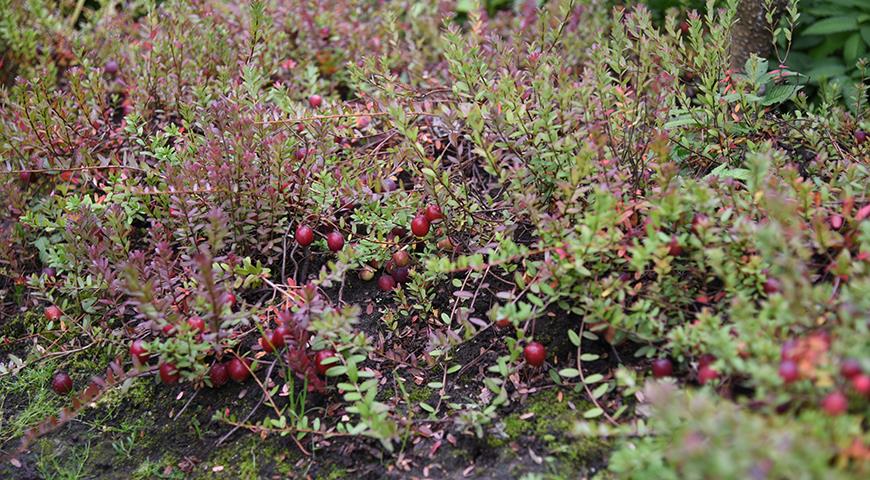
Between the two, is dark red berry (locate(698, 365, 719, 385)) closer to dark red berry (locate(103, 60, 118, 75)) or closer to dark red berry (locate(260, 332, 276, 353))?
dark red berry (locate(260, 332, 276, 353))

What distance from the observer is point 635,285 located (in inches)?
84.0

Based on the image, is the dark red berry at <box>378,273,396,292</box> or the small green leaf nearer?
the dark red berry at <box>378,273,396,292</box>

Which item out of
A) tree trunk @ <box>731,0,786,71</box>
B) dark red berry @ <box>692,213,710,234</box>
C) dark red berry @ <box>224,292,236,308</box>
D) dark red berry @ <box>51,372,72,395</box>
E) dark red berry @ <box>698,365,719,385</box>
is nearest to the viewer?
dark red berry @ <box>698,365,719,385</box>

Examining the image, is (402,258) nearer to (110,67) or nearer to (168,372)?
(168,372)

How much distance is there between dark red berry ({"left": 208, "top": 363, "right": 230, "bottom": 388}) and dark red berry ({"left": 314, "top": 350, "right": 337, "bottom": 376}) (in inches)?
11.4

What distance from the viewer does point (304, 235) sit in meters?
2.53

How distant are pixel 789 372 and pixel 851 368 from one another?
0.35ft

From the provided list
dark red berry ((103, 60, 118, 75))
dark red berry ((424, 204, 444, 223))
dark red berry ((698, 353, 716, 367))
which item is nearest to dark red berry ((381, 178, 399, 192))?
dark red berry ((424, 204, 444, 223))

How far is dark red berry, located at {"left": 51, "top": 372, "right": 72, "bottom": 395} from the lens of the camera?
2412 millimetres

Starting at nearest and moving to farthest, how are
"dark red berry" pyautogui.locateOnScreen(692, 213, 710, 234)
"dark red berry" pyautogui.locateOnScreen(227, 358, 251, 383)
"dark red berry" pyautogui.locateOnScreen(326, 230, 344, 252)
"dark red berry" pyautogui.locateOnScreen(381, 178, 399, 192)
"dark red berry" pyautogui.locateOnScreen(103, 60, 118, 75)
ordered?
"dark red berry" pyautogui.locateOnScreen(692, 213, 710, 234)
"dark red berry" pyautogui.locateOnScreen(227, 358, 251, 383)
"dark red berry" pyautogui.locateOnScreen(326, 230, 344, 252)
"dark red berry" pyautogui.locateOnScreen(381, 178, 399, 192)
"dark red berry" pyautogui.locateOnScreen(103, 60, 118, 75)

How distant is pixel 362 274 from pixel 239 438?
2.23 ft

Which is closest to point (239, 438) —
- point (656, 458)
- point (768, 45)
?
point (656, 458)

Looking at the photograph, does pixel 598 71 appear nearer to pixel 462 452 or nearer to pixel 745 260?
pixel 745 260

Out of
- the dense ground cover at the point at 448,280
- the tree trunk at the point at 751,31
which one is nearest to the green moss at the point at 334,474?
the dense ground cover at the point at 448,280
